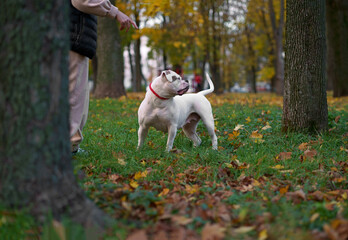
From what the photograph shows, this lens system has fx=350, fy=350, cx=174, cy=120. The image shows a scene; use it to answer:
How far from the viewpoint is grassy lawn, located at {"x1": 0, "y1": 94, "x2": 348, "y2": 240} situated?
233cm

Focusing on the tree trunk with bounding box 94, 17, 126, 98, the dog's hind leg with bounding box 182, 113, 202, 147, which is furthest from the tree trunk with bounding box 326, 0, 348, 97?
the dog's hind leg with bounding box 182, 113, 202, 147

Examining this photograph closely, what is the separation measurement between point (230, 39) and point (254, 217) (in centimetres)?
→ 2321

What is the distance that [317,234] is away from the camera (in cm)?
224

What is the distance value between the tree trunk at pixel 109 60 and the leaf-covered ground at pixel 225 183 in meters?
6.07

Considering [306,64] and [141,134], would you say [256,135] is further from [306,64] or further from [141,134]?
[141,134]

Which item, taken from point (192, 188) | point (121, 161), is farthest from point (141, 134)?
point (192, 188)

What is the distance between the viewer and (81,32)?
13.6 feet

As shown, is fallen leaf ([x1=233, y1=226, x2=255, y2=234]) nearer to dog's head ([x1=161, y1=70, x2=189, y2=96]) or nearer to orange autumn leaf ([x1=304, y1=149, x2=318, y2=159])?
orange autumn leaf ([x1=304, y1=149, x2=318, y2=159])

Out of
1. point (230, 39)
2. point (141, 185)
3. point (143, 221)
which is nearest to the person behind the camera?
point (143, 221)

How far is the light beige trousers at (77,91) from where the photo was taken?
426cm

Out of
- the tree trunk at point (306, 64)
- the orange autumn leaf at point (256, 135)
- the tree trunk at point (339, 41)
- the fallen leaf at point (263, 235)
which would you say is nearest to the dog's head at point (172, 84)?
the orange autumn leaf at point (256, 135)

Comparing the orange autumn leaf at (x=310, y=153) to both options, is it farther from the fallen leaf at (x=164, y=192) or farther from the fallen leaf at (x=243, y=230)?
the fallen leaf at (x=243, y=230)

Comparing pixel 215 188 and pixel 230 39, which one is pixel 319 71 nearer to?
pixel 215 188

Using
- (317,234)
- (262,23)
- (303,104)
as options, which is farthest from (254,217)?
(262,23)
